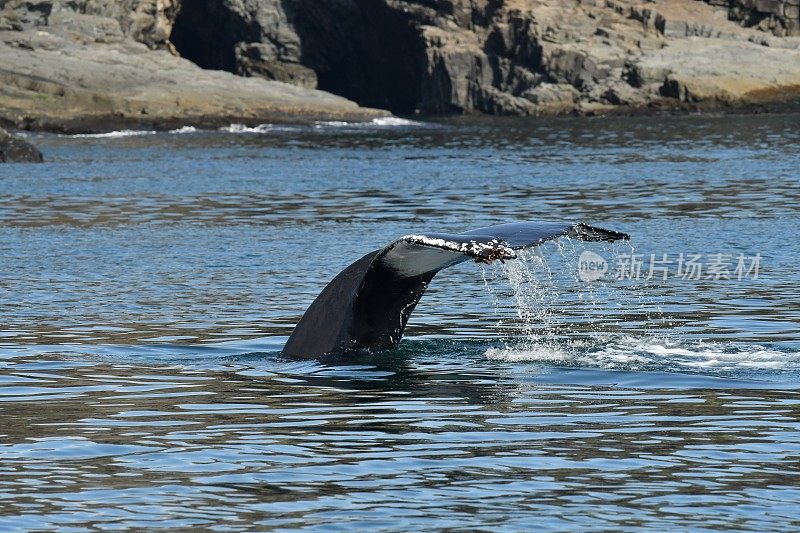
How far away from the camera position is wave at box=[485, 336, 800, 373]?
1128cm

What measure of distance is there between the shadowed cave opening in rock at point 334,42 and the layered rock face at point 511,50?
0.09 metres

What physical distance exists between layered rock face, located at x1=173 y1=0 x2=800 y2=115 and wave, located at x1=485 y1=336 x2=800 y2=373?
246ft

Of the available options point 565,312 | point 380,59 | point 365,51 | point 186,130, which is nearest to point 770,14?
point 380,59

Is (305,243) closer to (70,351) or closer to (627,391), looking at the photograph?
(70,351)

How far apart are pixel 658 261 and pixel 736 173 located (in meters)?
19.2

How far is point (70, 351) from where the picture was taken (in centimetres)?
1275

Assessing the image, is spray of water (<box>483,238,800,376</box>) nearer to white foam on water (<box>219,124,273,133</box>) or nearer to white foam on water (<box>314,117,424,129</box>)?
white foam on water (<box>219,124,273,133</box>)

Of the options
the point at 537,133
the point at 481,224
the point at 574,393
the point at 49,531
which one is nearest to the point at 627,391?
the point at 574,393

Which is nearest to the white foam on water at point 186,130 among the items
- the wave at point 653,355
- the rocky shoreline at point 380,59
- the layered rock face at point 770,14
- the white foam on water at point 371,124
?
the rocky shoreline at point 380,59

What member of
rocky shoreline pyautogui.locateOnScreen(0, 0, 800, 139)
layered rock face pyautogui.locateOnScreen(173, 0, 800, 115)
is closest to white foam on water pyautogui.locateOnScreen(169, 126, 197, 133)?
rocky shoreline pyautogui.locateOnScreen(0, 0, 800, 139)

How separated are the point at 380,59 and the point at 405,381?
95.0 metres

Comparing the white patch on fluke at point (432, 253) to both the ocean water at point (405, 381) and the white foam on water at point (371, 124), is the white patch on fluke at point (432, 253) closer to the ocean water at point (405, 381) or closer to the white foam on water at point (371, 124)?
the ocean water at point (405, 381)

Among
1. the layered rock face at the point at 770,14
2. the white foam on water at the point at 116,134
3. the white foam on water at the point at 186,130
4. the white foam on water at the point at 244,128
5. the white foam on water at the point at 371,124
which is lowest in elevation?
the white foam on water at the point at 116,134

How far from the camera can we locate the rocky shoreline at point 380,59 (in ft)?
255
